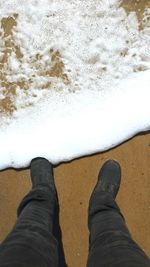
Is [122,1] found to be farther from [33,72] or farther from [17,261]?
[17,261]

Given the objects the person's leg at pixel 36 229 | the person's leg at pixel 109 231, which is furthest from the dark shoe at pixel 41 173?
the person's leg at pixel 109 231

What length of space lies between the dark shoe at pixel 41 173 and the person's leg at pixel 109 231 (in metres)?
0.23

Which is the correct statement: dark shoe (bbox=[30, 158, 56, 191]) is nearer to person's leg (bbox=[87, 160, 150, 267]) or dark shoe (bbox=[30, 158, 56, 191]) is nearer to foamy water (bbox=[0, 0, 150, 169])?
foamy water (bbox=[0, 0, 150, 169])

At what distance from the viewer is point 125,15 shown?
219 cm

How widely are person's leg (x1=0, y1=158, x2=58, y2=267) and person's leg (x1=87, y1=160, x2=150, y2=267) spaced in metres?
0.17

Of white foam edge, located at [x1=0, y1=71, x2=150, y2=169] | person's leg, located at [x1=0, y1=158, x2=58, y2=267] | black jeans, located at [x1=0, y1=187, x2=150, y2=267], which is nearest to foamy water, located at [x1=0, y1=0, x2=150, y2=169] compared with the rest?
white foam edge, located at [x1=0, y1=71, x2=150, y2=169]

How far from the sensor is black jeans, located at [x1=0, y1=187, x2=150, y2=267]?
4.61ft

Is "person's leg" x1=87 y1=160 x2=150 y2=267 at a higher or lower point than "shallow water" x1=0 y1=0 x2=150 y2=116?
lower

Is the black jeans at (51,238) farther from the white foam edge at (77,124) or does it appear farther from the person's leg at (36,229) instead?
the white foam edge at (77,124)

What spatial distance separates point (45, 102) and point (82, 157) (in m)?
0.36

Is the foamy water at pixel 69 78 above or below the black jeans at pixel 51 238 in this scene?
above

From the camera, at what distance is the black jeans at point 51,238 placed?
140cm

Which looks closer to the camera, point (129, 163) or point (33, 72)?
point (129, 163)

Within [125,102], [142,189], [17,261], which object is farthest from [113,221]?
[125,102]
